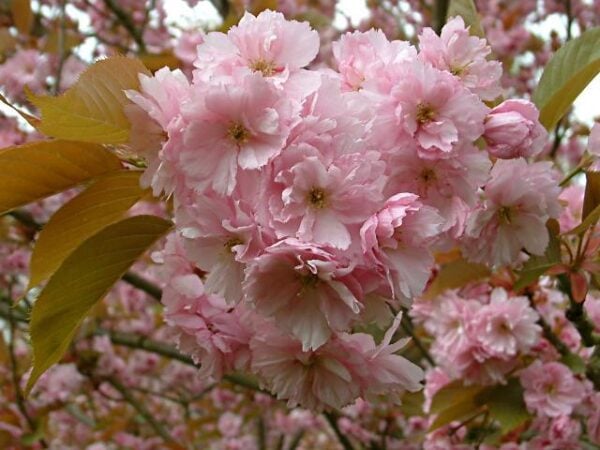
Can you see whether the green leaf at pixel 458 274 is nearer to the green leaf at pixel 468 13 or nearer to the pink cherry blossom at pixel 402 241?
the green leaf at pixel 468 13

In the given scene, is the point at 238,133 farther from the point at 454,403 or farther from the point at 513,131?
the point at 454,403

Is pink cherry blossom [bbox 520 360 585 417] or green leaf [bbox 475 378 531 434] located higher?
pink cherry blossom [bbox 520 360 585 417]

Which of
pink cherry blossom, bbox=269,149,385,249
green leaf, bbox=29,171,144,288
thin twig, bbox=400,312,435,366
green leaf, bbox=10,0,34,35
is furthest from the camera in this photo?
green leaf, bbox=10,0,34,35

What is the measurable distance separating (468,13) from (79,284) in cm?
A: 77

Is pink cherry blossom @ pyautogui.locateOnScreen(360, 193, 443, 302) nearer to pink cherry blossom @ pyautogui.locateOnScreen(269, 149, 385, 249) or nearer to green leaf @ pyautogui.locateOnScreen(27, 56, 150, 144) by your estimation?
pink cherry blossom @ pyautogui.locateOnScreen(269, 149, 385, 249)

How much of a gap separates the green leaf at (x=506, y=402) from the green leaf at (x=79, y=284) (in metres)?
→ 0.96

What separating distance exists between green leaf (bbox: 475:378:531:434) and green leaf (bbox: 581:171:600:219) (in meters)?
0.65

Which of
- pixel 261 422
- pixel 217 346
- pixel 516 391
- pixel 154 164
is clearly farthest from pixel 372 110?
pixel 261 422

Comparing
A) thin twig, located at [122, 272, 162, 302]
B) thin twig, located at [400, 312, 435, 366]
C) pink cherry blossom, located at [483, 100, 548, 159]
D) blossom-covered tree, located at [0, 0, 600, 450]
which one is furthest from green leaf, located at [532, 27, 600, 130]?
thin twig, located at [122, 272, 162, 302]

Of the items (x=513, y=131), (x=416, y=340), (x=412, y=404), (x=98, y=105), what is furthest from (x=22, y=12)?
(x=513, y=131)

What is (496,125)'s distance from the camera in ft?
3.17

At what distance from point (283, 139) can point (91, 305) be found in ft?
1.30

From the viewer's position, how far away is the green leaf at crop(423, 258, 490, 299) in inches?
62.7

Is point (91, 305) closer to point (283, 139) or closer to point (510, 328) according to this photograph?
point (283, 139)
